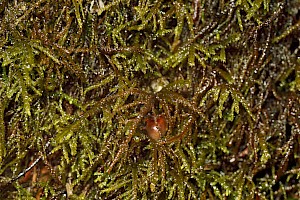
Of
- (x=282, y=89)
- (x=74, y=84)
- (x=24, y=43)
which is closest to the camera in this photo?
(x=24, y=43)

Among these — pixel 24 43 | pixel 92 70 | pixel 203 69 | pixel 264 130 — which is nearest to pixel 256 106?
pixel 264 130

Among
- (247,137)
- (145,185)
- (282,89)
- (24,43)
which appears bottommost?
(145,185)

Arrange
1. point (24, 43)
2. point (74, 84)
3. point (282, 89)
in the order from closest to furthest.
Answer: point (24, 43) < point (74, 84) < point (282, 89)

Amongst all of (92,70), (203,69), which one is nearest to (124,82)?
(92,70)

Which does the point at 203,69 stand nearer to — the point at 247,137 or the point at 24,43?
the point at 247,137

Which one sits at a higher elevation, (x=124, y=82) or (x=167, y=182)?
(x=124, y=82)

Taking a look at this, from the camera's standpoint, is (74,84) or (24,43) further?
(74,84)
